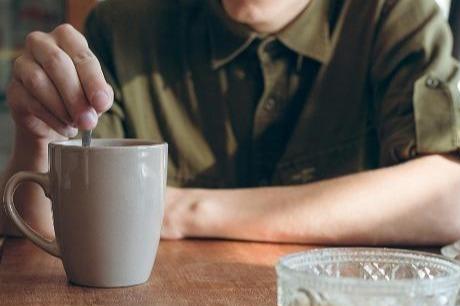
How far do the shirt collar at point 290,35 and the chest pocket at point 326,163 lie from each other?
14 cm

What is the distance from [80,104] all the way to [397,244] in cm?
45

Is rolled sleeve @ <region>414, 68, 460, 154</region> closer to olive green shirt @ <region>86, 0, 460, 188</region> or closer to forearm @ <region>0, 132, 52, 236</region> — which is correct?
olive green shirt @ <region>86, 0, 460, 188</region>

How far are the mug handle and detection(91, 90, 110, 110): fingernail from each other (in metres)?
0.08

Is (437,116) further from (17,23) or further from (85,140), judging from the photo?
(17,23)

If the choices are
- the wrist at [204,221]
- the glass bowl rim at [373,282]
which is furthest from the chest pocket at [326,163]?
the glass bowl rim at [373,282]

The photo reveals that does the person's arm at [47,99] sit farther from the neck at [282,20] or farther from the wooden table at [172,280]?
the neck at [282,20]

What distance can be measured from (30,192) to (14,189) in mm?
241

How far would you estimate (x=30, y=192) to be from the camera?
1020mm

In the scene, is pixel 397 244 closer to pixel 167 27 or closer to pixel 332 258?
pixel 332 258

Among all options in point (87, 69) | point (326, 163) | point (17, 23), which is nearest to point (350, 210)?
point (326, 163)

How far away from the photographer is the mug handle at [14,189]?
2.55ft

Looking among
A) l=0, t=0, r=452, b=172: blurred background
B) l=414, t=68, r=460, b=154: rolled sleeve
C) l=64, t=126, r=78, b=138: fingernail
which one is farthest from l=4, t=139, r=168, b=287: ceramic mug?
l=0, t=0, r=452, b=172: blurred background

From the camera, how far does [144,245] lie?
762mm

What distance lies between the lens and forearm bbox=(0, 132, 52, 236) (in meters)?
1.00
